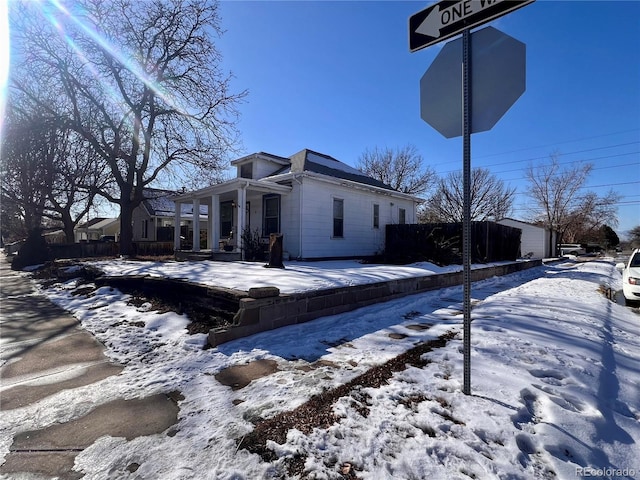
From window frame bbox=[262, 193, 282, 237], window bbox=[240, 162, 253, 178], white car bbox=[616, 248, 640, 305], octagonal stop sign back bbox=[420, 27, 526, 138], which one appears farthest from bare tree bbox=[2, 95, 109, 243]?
white car bbox=[616, 248, 640, 305]

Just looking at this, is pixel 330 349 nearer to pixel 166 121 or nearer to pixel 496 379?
pixel 496 379

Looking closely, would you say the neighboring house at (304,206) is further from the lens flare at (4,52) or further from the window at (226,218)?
the lens flare at (4,52)

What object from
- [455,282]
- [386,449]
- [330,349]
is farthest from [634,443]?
[455,282]

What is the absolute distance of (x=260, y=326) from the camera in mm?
4195

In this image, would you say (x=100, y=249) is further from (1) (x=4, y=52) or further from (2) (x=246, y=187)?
(2) (x=246, y=187)

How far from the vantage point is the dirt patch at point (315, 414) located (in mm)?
1967

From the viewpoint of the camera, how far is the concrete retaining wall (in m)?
4.04

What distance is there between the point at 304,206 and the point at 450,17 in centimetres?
908

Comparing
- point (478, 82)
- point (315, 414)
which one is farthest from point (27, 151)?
point (478, 82)

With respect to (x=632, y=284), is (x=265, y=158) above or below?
above

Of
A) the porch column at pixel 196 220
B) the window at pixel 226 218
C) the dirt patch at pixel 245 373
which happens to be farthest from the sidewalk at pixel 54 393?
the window at pixel 226 218

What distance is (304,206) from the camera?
11.3 m

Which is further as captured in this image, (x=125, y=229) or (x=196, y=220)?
(x=125, y=229)

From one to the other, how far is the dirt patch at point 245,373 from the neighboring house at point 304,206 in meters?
8.03
